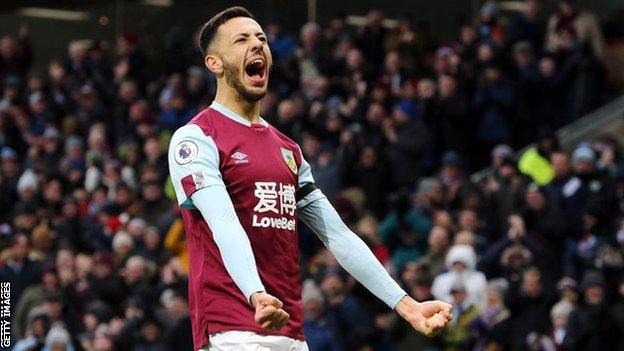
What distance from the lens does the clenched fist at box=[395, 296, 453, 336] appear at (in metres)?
6.16

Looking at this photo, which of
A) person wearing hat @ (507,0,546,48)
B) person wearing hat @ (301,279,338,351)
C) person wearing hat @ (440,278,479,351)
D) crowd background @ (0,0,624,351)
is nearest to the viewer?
person wearing hat @ (440,278,479,351)

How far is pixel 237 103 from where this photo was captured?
639 cm

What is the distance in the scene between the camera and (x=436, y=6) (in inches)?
823

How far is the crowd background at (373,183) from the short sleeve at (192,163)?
6.94m

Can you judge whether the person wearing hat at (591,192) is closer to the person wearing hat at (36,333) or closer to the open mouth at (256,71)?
the person wearing hat at (36,333)

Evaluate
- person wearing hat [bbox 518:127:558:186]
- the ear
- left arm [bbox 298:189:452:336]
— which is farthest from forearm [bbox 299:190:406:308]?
person wearing hat [bbox 518:127:558:186]

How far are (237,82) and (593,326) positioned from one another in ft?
22.5

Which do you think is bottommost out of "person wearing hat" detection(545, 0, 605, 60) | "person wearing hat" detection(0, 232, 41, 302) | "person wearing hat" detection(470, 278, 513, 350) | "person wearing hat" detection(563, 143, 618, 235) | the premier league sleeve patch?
"person wearing hat" detection(0, 232, 41, 302)

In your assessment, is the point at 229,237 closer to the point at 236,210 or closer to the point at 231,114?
the point at 236,210

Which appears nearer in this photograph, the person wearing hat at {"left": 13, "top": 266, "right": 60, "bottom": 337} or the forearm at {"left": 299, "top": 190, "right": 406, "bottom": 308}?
the forearm at {"left": 299, "top": 190, "right": 406, "bottom": 308}

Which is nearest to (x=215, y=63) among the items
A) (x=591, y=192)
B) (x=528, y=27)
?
(x=591, y=192)

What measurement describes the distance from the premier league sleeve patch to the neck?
0.97 feet

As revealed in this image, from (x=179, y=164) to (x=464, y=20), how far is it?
14.2 meters

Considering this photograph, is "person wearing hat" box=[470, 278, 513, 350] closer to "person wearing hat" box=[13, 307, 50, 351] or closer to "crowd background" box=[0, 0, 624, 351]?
"crowd background" box=[0, 0, 624, 351]
